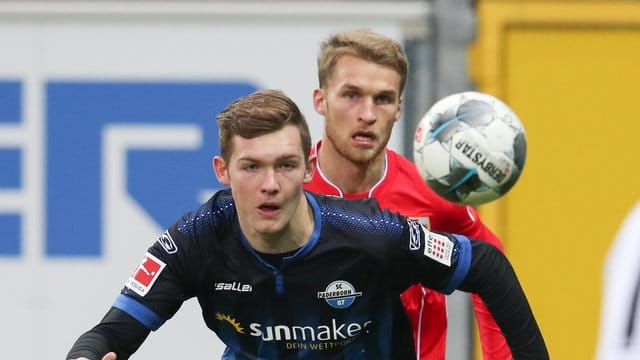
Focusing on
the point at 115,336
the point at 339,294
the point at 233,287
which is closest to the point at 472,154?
the point at 339,294

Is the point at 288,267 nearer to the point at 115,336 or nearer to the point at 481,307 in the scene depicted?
the point at 115,336

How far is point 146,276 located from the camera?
15.5 feet

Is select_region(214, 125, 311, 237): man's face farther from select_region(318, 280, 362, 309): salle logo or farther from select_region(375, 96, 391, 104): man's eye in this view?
select_region(375, 96, 391, 104): man's eye

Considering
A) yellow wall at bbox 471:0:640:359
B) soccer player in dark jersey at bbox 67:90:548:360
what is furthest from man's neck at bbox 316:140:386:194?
yellow wall at bbox 471:0:640:359

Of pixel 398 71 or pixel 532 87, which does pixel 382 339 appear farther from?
pixel 532 87

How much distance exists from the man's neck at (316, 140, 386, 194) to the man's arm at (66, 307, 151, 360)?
1.06m

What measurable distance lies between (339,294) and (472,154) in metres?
0.69

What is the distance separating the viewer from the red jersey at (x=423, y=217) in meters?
5.41

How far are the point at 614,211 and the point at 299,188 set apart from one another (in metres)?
3.37

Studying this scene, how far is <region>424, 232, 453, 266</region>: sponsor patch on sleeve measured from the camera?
4.69 meters

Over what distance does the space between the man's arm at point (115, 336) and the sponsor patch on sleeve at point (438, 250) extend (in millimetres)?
959

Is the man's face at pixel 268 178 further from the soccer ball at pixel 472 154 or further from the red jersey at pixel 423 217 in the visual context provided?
the red jersey at pixel 423 217

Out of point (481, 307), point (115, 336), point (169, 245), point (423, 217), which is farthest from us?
point (423, 217)

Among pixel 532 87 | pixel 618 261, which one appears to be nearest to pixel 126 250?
pixel 532 87
